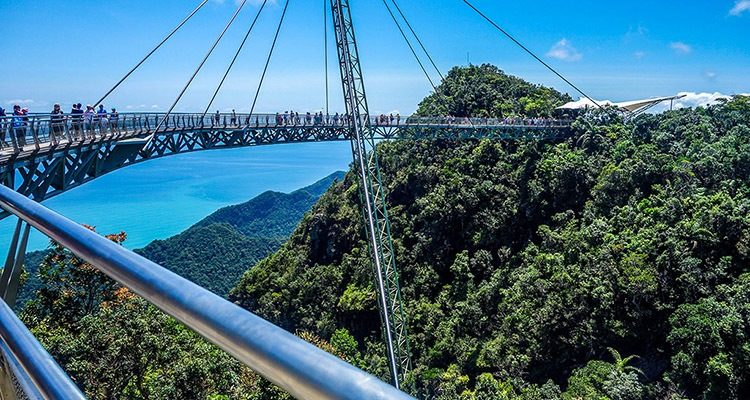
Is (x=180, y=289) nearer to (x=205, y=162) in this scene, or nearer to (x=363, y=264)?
(x=363, y=264)

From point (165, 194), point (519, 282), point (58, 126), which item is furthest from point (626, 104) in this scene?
point (165, 194)

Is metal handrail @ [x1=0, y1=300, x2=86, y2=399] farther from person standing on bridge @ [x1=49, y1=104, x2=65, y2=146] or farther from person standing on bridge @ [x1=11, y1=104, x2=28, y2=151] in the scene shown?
person standing on bridge @ [x1=49, y1=104, x2=65, y2=146]

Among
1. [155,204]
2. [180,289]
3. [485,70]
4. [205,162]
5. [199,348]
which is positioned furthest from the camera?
[205,162]

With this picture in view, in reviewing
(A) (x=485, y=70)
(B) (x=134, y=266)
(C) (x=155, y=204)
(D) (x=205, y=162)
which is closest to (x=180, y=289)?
(B) (x=134, y=266)

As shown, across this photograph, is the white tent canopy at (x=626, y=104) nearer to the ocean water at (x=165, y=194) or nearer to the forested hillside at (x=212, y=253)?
the forested hillside at (x=212, y=253)

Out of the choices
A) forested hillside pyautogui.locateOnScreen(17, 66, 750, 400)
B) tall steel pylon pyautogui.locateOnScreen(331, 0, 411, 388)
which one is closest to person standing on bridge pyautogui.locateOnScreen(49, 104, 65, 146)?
forested hillside pyautogui.locateOnScreen(17, 66, 750, 400)

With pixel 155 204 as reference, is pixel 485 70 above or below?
above

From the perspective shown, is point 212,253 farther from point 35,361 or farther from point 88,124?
point 35,361

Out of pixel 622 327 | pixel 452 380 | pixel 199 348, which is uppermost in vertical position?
pixel 199 348
